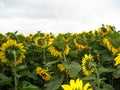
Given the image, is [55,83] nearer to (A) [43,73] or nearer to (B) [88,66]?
(B) [88,66]

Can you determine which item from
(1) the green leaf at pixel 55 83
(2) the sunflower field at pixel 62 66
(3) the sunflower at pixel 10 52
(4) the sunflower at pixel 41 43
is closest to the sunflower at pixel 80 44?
(2) the sunflower field at pixel 62 66

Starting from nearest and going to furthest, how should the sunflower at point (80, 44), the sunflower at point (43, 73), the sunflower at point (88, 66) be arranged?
1. the sunflower at point (88, 66)
2. the sunflower at point (43, 73)
3. the sunflower at point (80, 44)

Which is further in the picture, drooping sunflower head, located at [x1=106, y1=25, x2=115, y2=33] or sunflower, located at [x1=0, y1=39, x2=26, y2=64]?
drooping sunflower head, located at [x1=106, y1=25, x2=115, y2=33]

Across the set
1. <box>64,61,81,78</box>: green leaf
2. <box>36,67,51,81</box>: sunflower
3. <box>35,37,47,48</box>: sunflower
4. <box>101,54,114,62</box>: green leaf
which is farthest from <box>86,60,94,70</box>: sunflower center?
<box>35,37,47,48</box>: sunflower

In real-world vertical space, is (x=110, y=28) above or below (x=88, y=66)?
above

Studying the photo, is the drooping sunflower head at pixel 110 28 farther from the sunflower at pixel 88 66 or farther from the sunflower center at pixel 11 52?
the sunflower at pixel 88 66

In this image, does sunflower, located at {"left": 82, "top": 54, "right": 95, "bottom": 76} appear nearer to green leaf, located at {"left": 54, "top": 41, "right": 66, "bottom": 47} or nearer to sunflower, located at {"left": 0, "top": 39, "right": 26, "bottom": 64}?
green leaf, located at {"left": 54, "top": 41, "right": 66, "bottom": 47}

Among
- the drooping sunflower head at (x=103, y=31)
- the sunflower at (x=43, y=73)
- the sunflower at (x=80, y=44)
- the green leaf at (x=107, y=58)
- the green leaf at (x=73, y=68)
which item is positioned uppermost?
the drooping sunflower head at (x=103, y=31)

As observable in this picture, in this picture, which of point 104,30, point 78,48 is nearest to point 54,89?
point 78,48

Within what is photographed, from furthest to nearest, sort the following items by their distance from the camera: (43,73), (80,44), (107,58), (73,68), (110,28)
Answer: (110,28), (80,44), (43,73), (107,58), (73,68)

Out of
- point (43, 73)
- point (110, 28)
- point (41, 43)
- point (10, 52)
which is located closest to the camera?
point (10, 52)

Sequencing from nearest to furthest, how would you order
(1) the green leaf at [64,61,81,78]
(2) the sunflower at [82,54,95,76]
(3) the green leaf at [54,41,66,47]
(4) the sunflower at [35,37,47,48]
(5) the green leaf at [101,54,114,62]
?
1. (1) the green leaf at [64,61,81,78]
2. (2) the sunflower at [82,54,95,76]
3. (3) the green leaf at [54,41,66,47]
4. (5) the green leaf at [101,54,114,62]
5. (4) the sunflower at [35,37,47,48]

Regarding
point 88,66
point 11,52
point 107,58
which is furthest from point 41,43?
point 88,66

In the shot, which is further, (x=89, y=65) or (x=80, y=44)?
(x=80, y=44)
